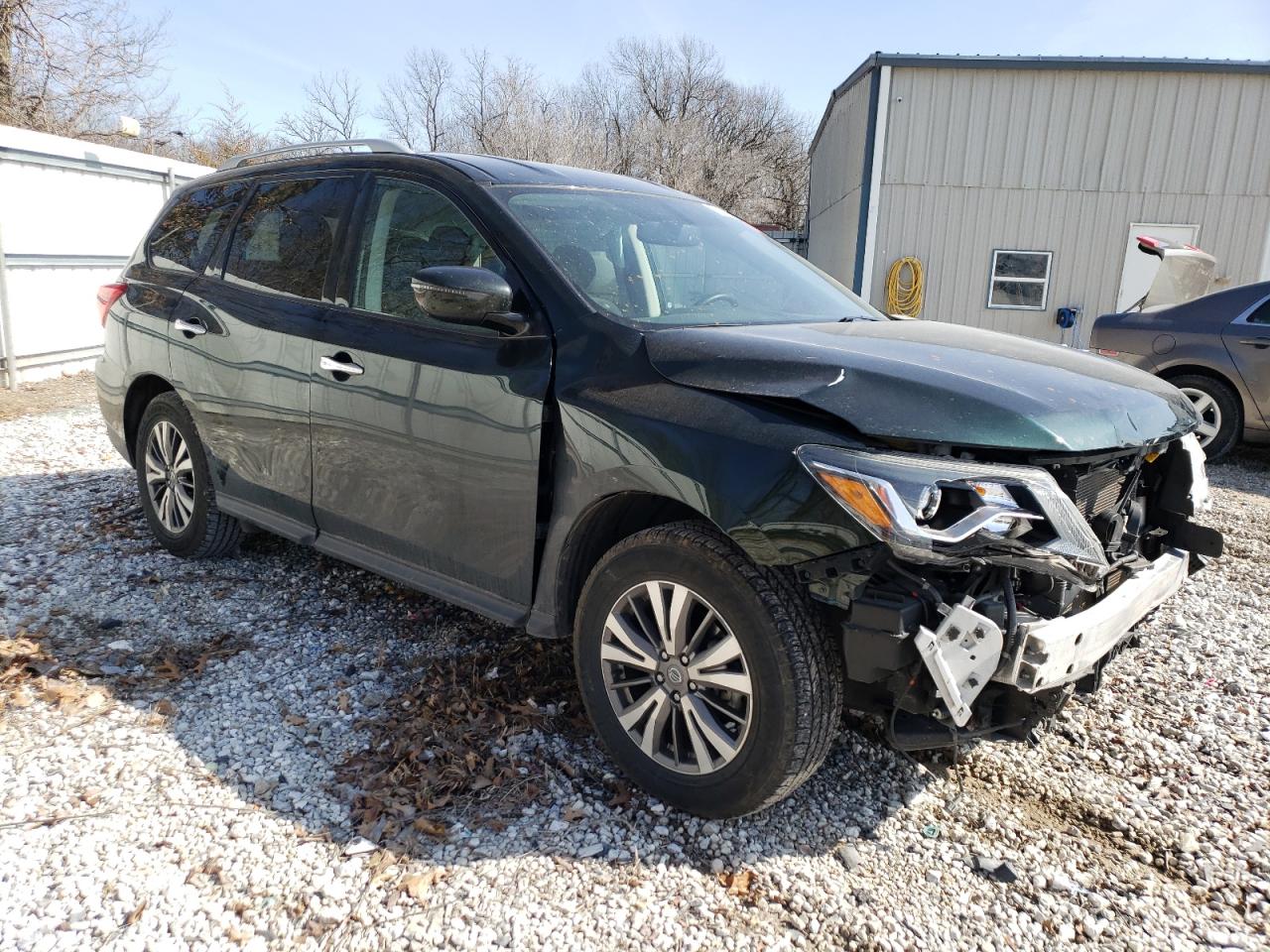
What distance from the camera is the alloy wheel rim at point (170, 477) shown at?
4.51 meters

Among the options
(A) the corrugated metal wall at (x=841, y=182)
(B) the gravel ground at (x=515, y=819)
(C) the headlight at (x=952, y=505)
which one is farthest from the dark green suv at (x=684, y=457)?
(A) the corrugated metal wall at (x=841, y=182)

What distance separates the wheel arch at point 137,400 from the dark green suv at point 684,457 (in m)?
0.60

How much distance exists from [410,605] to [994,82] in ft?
45.7

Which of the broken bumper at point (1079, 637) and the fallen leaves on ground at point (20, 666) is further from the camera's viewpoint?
the fallen leaves on ground at point (20, 666)

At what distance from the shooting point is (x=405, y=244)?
135 inches

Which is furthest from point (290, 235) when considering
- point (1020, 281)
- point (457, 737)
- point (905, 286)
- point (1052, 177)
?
point (1052, 177)

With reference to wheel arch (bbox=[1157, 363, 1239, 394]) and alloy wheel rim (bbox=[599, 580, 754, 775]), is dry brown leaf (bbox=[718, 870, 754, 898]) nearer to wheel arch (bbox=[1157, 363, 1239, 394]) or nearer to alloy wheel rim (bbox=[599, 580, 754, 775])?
alloy wheel rim (bbox=[599, 580, 754, 775])

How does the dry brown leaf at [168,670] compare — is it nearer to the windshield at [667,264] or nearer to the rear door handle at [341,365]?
the rear door handle at [341,365]

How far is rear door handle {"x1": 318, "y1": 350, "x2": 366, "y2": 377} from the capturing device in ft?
11.0

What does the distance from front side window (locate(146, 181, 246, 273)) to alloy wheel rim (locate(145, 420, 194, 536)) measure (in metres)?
0.83

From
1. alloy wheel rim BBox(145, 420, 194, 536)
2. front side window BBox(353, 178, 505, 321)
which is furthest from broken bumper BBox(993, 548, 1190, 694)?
alloy wheel rim BBox(145, 420, 194, 536)

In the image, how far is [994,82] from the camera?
564 inches

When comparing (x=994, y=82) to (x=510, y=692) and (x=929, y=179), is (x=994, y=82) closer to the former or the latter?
(x=929, y=179)

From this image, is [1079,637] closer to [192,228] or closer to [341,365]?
[341,365]
